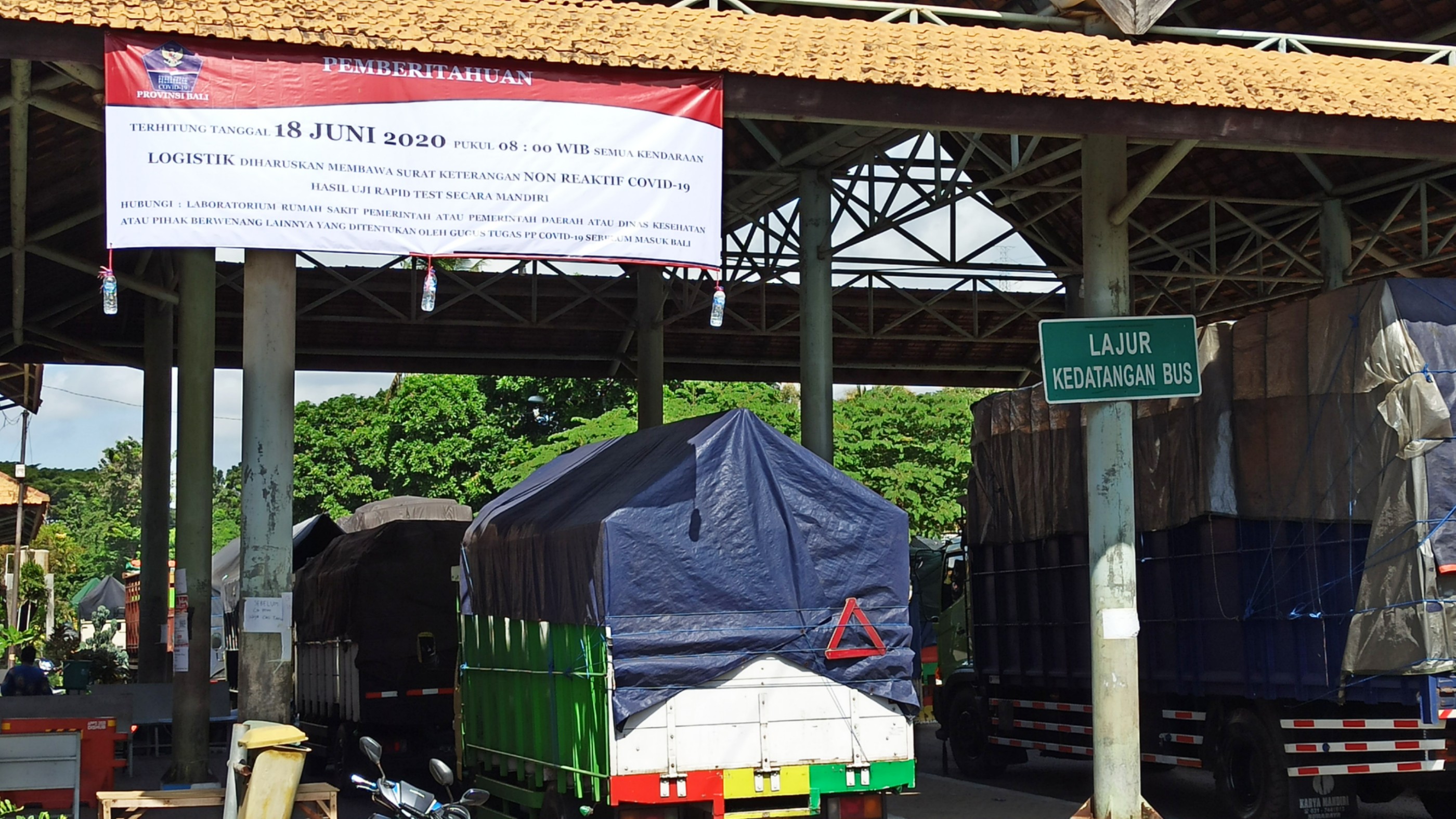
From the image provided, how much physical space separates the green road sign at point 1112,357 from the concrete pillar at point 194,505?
10843 millimetres

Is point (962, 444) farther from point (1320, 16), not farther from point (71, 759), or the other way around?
point (71, 759)

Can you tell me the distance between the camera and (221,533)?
64062 mm

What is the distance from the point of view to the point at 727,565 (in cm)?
1113

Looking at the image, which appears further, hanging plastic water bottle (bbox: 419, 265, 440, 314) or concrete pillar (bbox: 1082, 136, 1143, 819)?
concrete pillar (bbox: 1082, 136, 1143, 819)

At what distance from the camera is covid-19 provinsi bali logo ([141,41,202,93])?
10125mm

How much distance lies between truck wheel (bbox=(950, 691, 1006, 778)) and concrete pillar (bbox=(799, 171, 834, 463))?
3641mm

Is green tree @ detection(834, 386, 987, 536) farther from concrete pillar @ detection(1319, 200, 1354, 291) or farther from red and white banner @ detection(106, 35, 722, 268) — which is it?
red and white banner @ detection(106, 35, 722, 268)

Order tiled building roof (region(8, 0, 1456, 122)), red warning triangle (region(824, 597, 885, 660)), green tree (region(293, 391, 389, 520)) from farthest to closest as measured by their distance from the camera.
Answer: green tree (region(293, 391, 389, 520)) < red warning triangle (region(824, 597, 885, 660)) < tiled building roof (region(8, 0, 1456, 122))

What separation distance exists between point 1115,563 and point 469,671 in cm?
586

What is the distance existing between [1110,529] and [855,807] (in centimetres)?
343

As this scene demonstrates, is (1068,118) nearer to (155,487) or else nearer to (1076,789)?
(1076,789)

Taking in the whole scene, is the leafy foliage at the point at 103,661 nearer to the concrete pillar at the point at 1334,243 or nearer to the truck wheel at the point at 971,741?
the truck wheel at the point at 971,741

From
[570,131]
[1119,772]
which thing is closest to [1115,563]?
[1119,772]

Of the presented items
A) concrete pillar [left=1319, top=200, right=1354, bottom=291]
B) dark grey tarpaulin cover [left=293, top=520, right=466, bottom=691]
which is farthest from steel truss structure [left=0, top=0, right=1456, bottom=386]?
dark grey tarpaulin cover [left=293, top=520, right=466, bottom=691]
